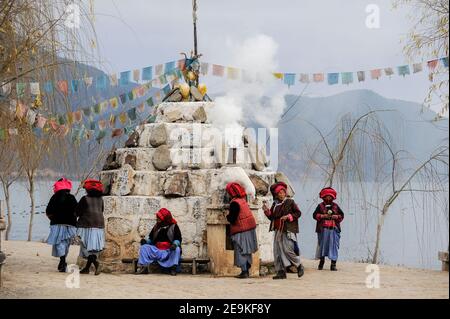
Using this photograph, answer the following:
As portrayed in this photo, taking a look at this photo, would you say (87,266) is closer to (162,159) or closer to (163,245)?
(163,245)

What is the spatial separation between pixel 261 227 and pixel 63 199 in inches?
134

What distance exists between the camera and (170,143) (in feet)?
45.2

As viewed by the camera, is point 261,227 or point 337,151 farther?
point 337,151

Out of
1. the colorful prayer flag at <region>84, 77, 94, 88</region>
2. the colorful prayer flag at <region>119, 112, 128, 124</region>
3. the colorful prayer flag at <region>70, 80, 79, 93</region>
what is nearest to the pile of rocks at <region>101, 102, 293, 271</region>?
the colorful prayer flag at <region>84, 77, 94, 88</region>

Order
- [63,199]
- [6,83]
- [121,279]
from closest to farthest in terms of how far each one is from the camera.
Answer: [6,83] → [121,279] → [63,199]

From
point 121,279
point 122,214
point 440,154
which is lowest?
point 121,279

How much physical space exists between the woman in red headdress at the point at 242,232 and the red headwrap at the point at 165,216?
106 cm

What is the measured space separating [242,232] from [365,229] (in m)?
5.79

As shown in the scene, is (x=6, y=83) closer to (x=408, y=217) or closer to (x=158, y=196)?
(x=158, y=196)

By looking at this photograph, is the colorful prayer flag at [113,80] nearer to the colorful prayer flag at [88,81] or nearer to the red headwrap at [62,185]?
the colorful prayer flag at [88,81]

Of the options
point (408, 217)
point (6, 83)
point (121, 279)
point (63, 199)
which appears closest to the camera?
point (6, 83)

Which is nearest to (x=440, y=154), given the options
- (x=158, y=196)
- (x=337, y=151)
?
(x=337, y=151)

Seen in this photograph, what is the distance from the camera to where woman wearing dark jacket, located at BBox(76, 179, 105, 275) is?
12516 mm

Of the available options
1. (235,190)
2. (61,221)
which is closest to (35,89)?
(61,221)
